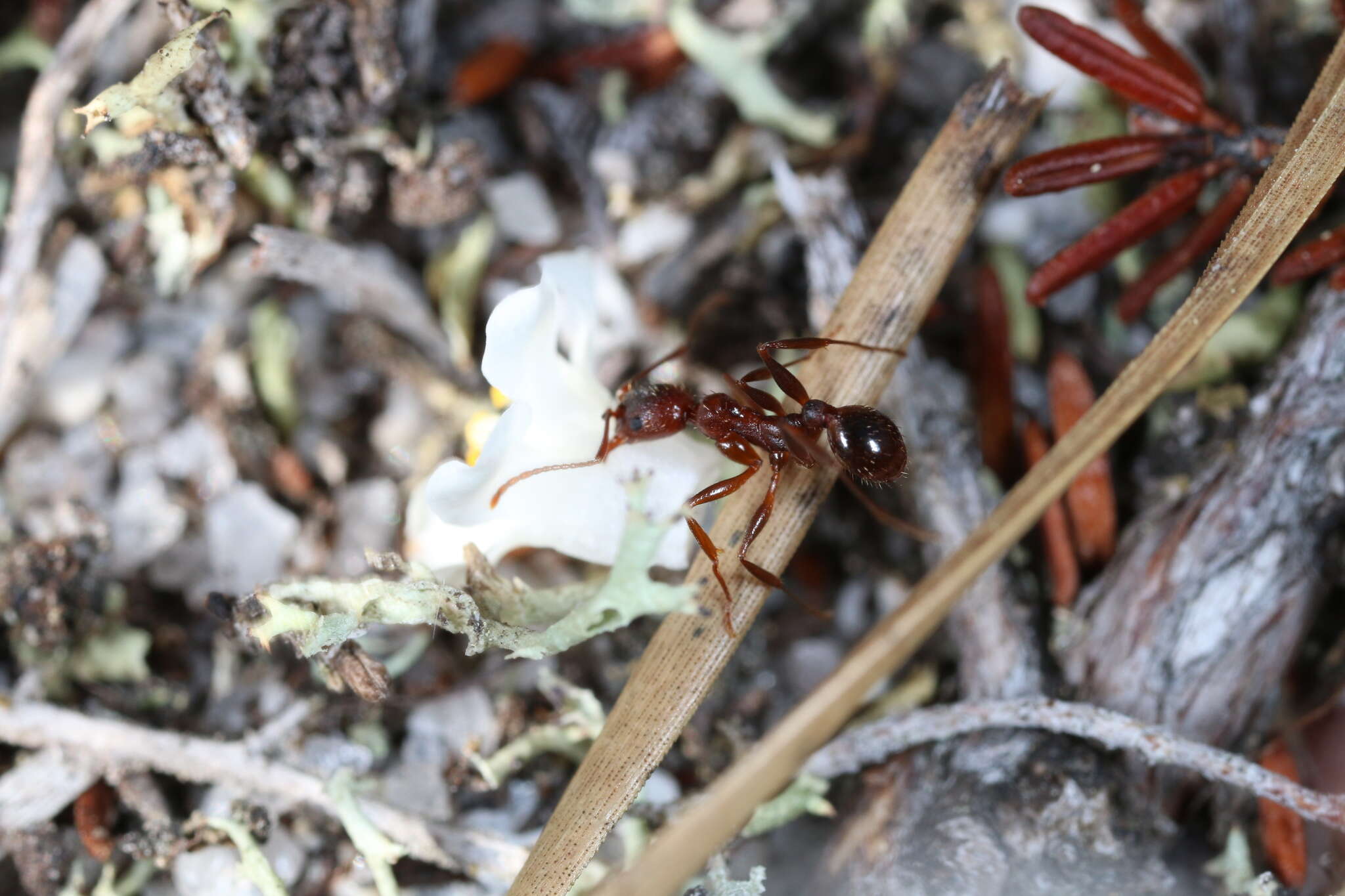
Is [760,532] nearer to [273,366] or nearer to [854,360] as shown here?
[854,360]

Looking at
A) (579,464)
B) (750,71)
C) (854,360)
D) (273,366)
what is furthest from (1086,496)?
(273,366)

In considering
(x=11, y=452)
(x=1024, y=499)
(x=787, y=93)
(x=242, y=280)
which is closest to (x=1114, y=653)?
(x=1024, y=499)

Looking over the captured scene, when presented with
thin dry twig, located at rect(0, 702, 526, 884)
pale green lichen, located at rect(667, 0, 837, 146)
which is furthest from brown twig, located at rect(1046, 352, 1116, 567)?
thin dry twig, located at rect(0, 702, 526, 884)

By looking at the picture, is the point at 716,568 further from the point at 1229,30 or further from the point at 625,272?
the point at 1229,30

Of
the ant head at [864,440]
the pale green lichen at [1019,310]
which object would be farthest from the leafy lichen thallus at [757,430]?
the pale green lichen at [1019,310]

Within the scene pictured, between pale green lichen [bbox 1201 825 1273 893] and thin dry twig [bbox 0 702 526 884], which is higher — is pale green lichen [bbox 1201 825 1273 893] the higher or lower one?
the lower one

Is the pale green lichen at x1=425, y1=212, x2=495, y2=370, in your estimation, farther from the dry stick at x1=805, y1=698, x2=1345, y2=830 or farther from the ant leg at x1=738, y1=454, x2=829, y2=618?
the dry stick at x1=805, y1=698, x2=1345, y2=830
